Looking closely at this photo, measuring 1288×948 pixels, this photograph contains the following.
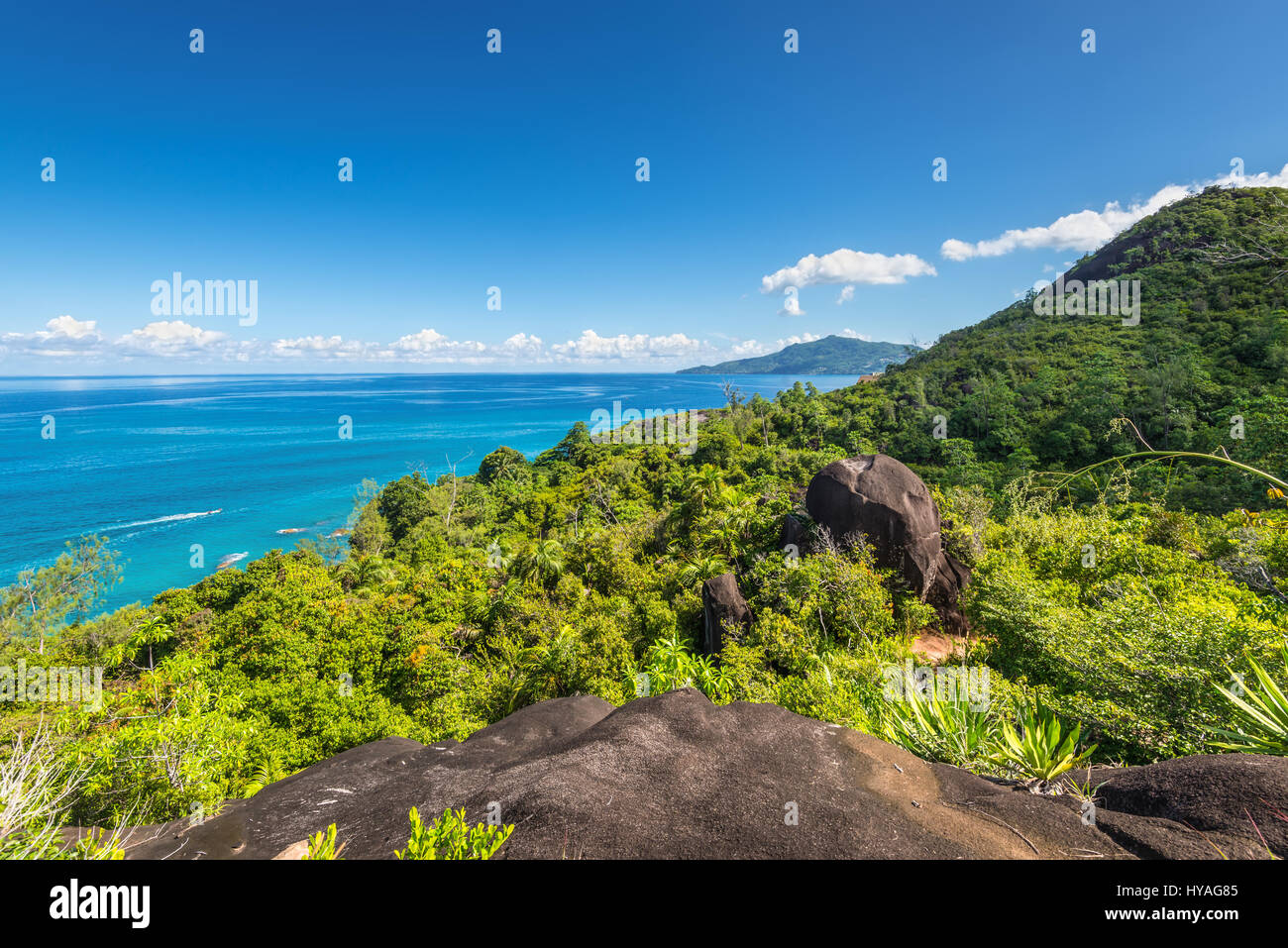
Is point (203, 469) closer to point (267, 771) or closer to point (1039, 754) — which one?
point (267, 771)

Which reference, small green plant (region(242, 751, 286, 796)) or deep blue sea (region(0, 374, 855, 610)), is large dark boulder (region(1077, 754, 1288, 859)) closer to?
small green plant (region(242, 751, 286, 796))

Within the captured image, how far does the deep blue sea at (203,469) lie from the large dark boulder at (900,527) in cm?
4525

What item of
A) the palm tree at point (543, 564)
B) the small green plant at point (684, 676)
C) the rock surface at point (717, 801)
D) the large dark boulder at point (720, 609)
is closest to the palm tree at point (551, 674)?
the small green plant at point (684, 676)

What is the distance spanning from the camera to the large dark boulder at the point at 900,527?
18.4 meters

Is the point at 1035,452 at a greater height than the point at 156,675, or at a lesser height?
greater

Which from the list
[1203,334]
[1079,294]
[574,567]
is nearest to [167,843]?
[574,567]

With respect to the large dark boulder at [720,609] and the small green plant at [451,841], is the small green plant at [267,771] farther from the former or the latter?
the large dark boulder at [720,609]

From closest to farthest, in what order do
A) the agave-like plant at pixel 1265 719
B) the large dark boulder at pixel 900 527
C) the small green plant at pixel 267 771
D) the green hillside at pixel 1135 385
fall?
the agave-like plant at pixel 1265 719, the small green plant at pixel 267 771, the large dark boulder at pixel 900 527, the green hillside at pixel 1135 385

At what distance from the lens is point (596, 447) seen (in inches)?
2628

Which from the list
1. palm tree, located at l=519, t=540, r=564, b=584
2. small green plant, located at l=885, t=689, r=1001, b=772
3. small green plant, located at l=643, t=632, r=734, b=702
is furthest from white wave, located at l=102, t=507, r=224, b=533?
small green plant, located at l=885, t=689, r=1001, b=772

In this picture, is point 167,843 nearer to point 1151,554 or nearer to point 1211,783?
point 1211,783

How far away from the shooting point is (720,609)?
1786 cm

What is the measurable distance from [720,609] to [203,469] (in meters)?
96.2
